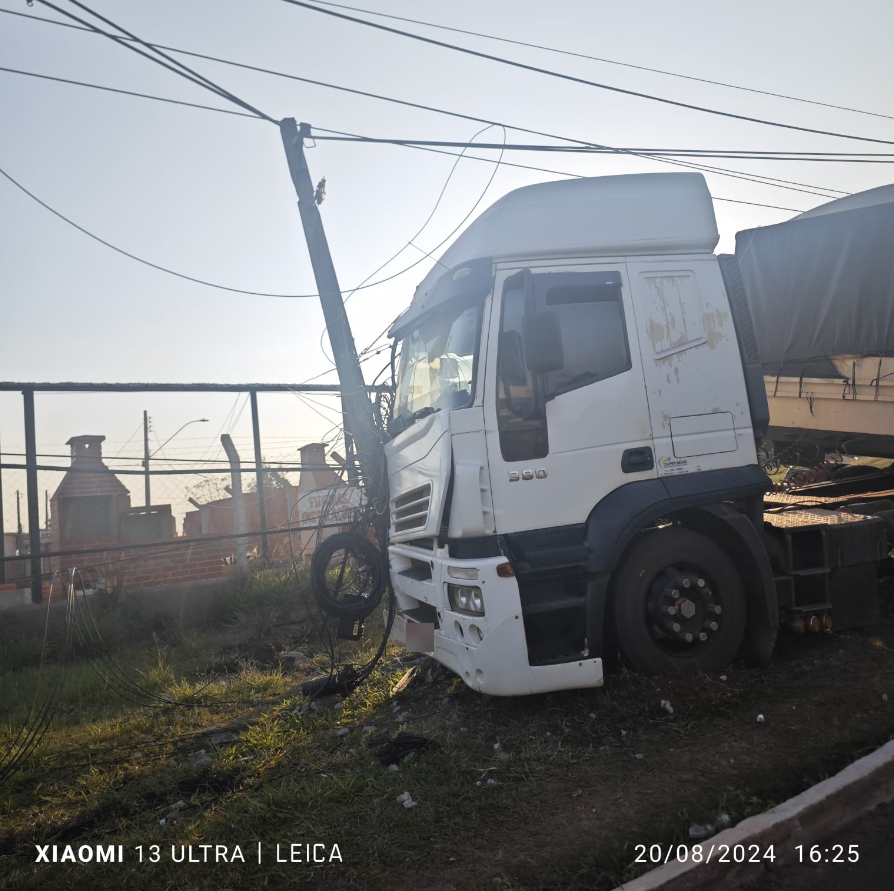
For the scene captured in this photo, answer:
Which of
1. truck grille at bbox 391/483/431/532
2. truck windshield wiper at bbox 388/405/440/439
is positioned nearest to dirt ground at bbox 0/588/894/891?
truck grille at bbox 391/483/431/532

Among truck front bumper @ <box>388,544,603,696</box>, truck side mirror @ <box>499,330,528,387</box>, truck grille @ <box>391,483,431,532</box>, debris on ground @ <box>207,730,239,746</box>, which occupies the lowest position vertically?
debris on ground @ <box>207,730,239,746</box>

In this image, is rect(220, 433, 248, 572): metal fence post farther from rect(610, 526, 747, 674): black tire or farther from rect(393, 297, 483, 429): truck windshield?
rect(610, 526, 747, 674): black tire

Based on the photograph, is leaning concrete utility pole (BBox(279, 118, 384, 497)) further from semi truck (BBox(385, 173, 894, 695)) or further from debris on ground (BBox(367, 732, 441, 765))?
debris on ground (BBox(367, 732, 441, 765))

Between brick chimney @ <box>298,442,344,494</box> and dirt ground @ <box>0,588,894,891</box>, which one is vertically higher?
brick chimney @ <box>298,442,344,494</box>

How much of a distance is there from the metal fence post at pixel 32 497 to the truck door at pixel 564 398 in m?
5.52

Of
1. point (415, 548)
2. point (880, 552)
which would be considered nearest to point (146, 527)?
Answer: point (415, 548)

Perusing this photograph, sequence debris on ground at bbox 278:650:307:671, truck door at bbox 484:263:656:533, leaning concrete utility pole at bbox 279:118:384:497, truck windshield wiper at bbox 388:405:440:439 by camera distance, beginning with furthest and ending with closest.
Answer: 1. debris on ground at bbox 278:650:307:671
2. leaning concrete utility pole at bbox 279:118:384:497
3. truck windshield wiper at bbox 388:405:440:439
4. truck door at bbox 484:263:656:533

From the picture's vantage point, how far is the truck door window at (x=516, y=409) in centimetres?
441

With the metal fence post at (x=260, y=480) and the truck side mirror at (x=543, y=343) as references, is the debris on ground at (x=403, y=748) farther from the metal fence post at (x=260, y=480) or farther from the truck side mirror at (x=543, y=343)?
the metal fence post at (x=260, y=480)

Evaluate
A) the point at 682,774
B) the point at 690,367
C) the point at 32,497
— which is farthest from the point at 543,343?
the point at 32,497

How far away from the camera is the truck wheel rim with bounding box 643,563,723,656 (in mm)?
4582

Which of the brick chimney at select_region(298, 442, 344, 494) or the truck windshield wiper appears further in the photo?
the brick chimney at select_region(298, 442, 344, 494)
